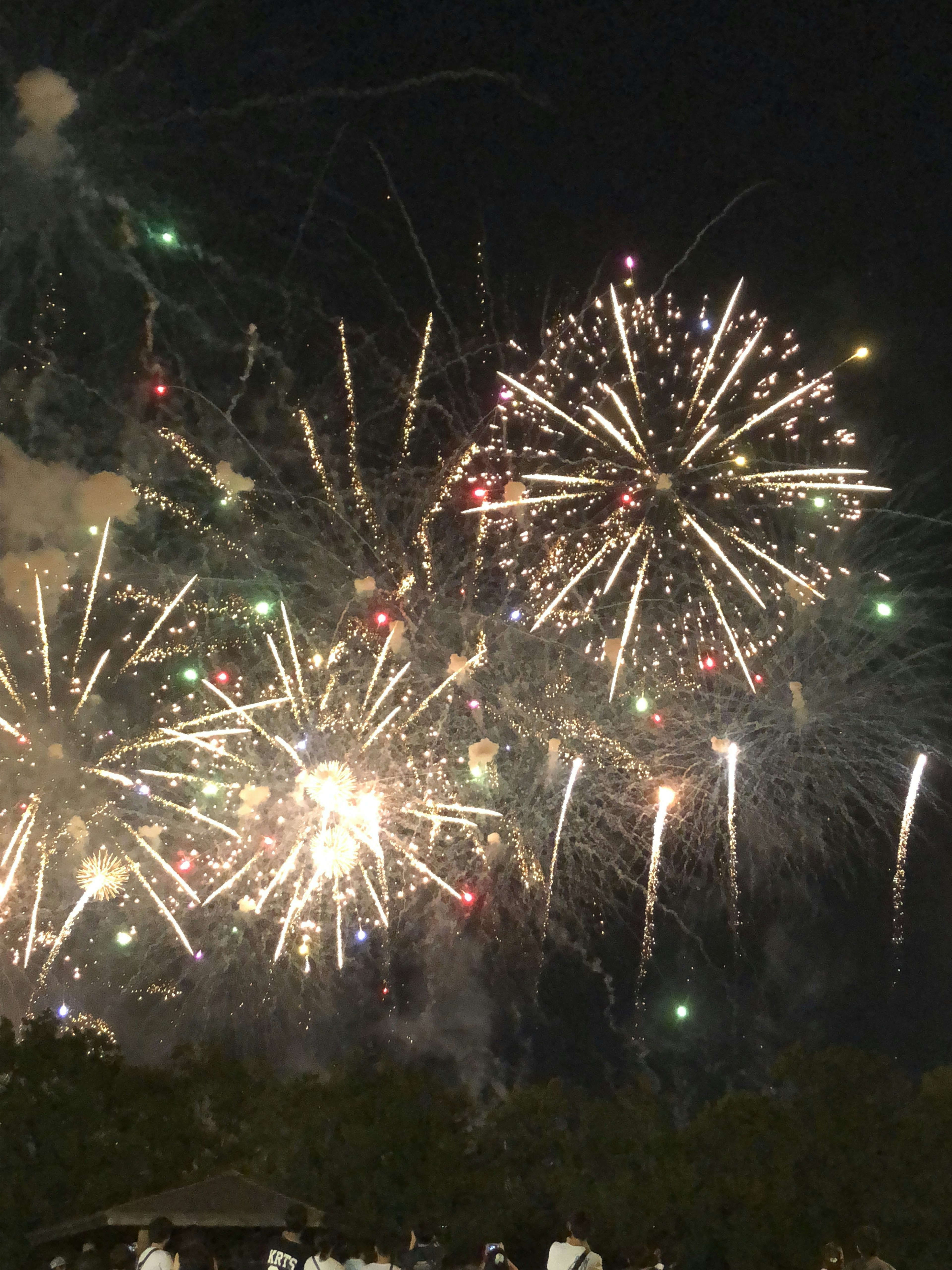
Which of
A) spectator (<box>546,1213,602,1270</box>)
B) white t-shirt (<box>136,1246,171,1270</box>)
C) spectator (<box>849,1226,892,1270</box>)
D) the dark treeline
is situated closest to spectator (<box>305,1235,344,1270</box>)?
white t-shirt (<box>136,1246,171,1270</box>)

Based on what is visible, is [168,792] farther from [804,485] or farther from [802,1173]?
[802,1173]

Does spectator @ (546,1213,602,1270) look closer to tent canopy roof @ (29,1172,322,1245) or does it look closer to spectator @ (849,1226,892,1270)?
spectator @ (849,1226,892,1270)

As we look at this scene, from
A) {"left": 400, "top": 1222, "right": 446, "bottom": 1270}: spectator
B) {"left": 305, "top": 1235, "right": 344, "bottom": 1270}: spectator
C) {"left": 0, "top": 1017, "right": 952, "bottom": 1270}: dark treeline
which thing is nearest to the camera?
{"left": 305, "top": 1235, "right": 344, "bottom": 1270}: spectator

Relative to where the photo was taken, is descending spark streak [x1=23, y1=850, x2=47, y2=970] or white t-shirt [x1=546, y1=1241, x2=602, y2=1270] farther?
descending spark streak [x1=23, y1=850, x2=47, y2=970]

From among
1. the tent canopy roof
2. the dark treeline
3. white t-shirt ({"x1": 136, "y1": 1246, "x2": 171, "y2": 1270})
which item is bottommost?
white t-shirt ({"x1": 136, "y1": 1246, "x2": 171, "y2": 1270})

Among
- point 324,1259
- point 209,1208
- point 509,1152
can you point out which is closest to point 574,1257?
point 324,1259

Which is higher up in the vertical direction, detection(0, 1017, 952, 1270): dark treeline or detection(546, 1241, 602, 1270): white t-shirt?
detection(0, 1017, 952, 1270): dark treeline

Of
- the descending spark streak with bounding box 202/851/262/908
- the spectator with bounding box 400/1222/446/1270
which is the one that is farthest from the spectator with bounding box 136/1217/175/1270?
the descending spark streak with bounding box 202/851/262/908

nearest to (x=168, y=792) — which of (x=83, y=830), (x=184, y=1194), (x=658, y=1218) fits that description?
(x=83, y=830)

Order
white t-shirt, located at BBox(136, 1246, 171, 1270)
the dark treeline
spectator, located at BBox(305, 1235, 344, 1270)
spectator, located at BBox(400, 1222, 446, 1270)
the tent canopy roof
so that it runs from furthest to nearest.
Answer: the dark treeline < the tent canopy roof < spectator, located at BBox(400, 1222, 446, 1270) < spectator, located at BBox(305, 1235, 344, 1270) < white t-shirt, located at BBox(136, 1246, 171, 1270)
